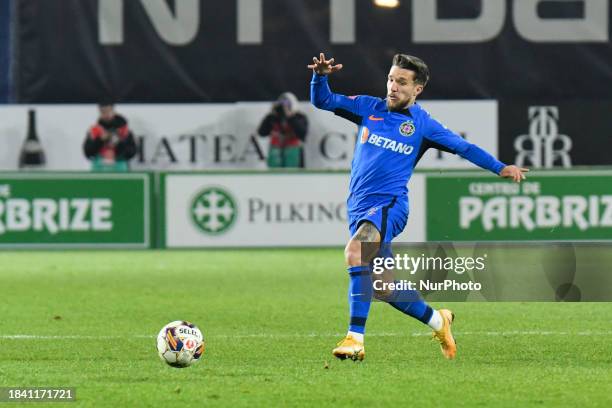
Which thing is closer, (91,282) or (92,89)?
(91,282)

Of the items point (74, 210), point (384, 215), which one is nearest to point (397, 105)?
point (384, 215)

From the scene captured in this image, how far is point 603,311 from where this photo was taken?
12180 mm

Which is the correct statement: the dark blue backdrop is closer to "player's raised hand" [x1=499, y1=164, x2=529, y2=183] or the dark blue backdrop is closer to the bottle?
the bottle

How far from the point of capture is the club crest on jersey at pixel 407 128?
8.63 meters

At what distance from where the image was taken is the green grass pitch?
7230 mm

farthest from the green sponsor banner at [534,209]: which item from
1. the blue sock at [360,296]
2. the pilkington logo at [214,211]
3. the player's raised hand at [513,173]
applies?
the player's raised hand at [513,173]

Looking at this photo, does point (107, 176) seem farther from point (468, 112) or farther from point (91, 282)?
point (468, 112)

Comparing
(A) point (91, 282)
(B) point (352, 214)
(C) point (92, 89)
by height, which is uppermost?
(C) point (92, 89)

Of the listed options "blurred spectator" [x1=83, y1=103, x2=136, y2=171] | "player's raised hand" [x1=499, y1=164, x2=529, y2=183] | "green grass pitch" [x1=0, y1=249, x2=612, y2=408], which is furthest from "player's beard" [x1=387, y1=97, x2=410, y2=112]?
"blurred spectator" [x1=83, y1=103, x2=136, y2=171]

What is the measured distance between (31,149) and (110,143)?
124 cm

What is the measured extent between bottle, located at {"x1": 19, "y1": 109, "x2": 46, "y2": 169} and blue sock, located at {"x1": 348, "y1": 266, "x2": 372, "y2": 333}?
1353cm

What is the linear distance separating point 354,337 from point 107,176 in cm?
1085

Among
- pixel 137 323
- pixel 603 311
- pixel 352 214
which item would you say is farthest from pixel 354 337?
pixel 603 311

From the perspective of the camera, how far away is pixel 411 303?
8.57 m
